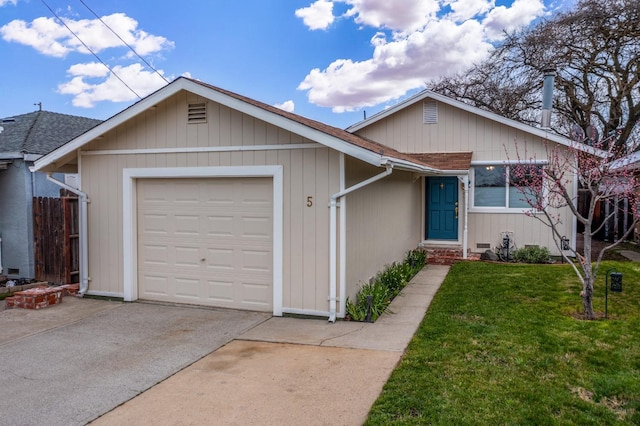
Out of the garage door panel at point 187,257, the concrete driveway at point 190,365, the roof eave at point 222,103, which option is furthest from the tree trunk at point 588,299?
the garage door panel at point 187,257

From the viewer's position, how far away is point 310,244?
7.06 metres

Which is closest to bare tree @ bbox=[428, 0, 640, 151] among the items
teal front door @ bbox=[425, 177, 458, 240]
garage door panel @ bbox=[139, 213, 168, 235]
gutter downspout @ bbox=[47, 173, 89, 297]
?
teal front door @ bbox=[425, 177, 458, 240]

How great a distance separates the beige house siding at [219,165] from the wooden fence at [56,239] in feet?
4.98

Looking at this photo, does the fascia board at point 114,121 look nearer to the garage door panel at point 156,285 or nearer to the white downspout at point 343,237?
the garage door panel at point 156,285

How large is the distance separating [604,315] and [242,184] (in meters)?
5.69

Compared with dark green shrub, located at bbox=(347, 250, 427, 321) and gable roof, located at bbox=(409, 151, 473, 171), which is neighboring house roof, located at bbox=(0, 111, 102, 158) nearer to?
dark green shrub, located at bbox=(347, 250, 427, 321)

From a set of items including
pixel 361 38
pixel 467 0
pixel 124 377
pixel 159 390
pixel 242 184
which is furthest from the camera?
pixel 361 38

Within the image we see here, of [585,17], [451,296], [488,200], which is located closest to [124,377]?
[451,296]

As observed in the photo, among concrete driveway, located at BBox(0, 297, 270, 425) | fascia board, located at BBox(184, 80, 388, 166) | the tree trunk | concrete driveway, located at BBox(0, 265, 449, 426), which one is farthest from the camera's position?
the tree trunk

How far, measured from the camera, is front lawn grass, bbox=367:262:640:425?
12.8 ft

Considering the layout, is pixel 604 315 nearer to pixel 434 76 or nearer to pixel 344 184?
pixel 344 184

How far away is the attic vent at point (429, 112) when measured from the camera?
13.0 metres

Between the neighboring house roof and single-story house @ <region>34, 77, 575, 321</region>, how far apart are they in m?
2.36

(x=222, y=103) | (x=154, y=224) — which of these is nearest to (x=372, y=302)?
(x=222, y=103)
